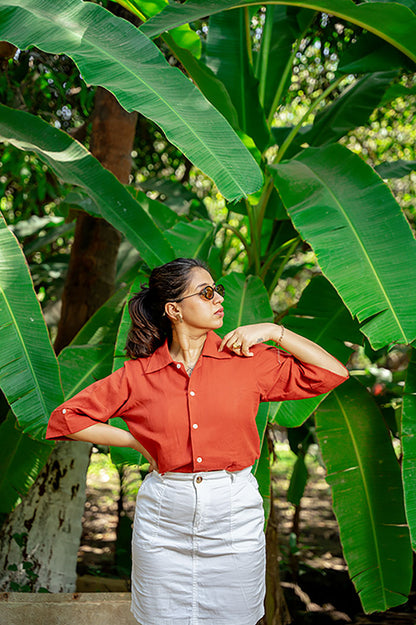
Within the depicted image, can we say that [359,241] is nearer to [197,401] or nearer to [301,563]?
[197,401]

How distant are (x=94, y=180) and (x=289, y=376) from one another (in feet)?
4.47

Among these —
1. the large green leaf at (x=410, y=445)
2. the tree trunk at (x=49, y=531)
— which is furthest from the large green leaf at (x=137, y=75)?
the tree trunk at (x=49, y=531)

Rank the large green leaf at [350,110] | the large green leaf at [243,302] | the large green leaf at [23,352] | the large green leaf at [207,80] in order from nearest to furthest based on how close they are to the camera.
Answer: the large green leaf at [23,352], the large green leaf at [243,302], the large green leaf at [207,80], the large green leaf at [350,110]

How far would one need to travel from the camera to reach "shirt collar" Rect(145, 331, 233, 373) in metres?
Answer: 1.70

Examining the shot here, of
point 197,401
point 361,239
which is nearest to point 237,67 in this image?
point 361,239

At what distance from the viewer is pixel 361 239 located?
1.97 meters

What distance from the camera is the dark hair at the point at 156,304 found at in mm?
1716

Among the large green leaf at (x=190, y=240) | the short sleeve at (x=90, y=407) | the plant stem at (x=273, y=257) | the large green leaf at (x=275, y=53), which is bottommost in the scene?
the short sleeve at (x=90, y=407)

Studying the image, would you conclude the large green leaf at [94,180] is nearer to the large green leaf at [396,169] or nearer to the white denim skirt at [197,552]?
the white denim skirt at [197,552]

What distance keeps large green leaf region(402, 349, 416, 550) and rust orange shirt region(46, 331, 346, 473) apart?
0.70m

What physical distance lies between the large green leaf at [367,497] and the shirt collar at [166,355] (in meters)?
1.15

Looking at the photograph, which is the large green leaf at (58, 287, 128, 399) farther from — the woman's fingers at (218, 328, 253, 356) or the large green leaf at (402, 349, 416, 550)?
the large green leaf at (402, 349, 416, 550)

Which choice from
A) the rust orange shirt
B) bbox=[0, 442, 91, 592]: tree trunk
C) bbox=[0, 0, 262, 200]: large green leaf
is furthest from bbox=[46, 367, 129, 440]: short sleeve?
bbox=[0, 442, 91, 592]: tree trunk

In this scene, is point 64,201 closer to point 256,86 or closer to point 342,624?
point 256,86
